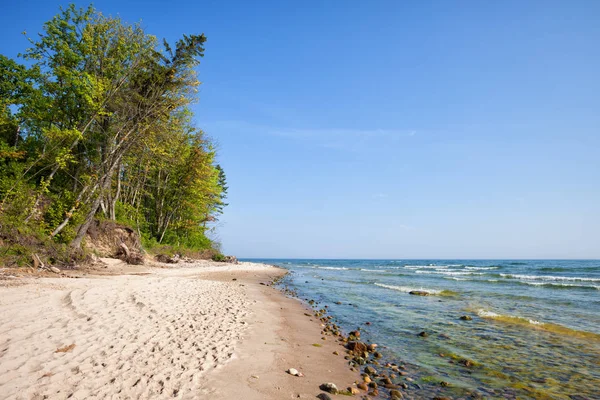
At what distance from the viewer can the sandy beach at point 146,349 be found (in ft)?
13.7

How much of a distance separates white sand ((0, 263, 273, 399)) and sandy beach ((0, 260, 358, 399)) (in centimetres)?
2

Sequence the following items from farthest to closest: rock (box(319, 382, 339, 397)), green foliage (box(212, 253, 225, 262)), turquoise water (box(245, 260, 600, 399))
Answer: green foliage (box(212, 253, 225, 262)) → turquoise water (box(245, 260, 600, 399)) → rock (box(319, 382, 339, 397))

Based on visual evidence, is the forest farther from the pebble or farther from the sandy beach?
the pebble

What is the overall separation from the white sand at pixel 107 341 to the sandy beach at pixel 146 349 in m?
0.02

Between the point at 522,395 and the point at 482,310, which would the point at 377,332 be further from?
the point at 482,310

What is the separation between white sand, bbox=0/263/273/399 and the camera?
409 cm

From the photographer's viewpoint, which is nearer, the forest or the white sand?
the white sand

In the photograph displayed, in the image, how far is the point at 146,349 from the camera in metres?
5.51

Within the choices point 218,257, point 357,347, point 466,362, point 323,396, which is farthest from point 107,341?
point 218,257

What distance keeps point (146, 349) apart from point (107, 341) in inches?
34.9

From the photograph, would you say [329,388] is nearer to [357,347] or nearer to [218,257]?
[357,347]

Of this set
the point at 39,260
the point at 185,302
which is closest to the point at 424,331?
the point at 185,302

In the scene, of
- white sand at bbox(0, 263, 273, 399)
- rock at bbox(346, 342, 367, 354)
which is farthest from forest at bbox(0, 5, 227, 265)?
rock at bbox(346, 342, 367, 354)

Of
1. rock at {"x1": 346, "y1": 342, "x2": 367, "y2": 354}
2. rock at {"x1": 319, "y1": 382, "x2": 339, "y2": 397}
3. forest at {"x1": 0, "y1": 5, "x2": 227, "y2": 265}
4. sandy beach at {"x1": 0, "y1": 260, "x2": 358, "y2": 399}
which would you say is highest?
forest at {"x1": 0, "y1": 5, "x2": 227, "y2": 265}
